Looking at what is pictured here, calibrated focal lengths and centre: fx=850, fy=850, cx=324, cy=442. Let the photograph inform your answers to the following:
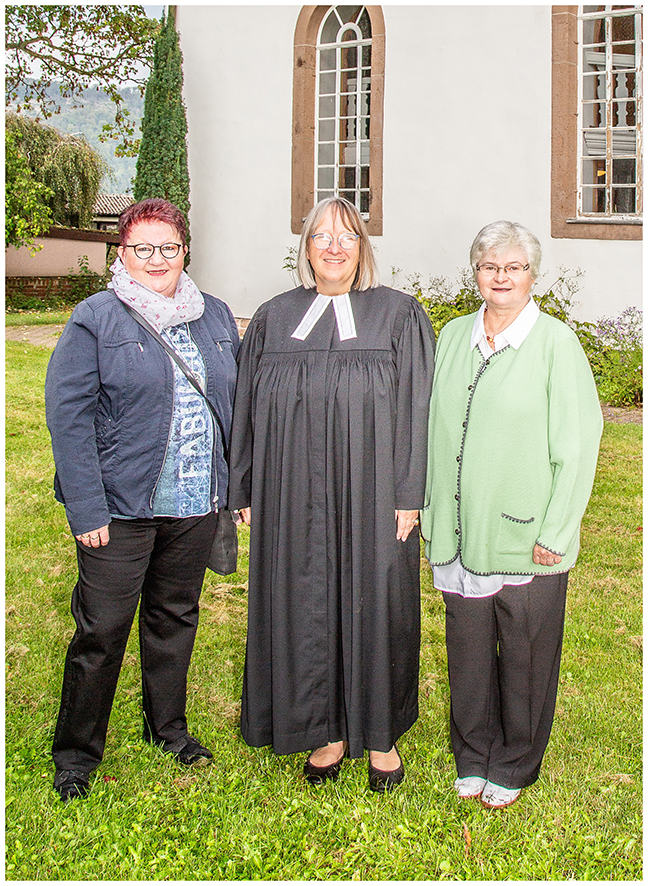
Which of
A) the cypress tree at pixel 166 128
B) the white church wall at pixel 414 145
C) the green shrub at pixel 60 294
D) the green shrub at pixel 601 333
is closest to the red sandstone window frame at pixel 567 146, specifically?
the white church wall at pixel 414 145

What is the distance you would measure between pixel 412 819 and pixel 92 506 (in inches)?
63.7

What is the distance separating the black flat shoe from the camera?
333 centimetres

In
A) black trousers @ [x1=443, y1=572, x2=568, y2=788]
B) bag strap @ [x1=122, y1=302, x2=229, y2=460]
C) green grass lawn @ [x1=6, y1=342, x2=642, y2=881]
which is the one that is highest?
bag strap @ [x1=122, y1=302, x2=229, y2=460]

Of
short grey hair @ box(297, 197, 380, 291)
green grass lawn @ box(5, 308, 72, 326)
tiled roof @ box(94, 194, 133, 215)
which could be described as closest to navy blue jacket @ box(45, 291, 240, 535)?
short grey hair @ box(297, 197, 380, 291)

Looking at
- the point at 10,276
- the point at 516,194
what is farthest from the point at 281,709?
the point at 10,276

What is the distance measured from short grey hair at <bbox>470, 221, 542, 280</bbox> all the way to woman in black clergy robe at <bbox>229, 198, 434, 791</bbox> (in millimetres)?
366

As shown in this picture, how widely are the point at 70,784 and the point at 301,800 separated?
88cm

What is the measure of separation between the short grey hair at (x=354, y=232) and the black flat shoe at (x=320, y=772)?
1.87 metres

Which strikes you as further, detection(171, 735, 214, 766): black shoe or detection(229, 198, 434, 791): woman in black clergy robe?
detection(171, 735, 214, 766): black shoe

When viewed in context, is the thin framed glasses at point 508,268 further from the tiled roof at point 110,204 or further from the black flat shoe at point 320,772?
the tiled roof at point 110,204

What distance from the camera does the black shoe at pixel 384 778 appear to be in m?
3.26

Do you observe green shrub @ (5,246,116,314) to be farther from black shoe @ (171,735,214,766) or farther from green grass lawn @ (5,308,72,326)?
black shoe @ (171,735,214,766)

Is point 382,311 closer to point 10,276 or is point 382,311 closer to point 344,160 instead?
point 344,160

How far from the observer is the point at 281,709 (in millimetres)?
Answer: 3277
